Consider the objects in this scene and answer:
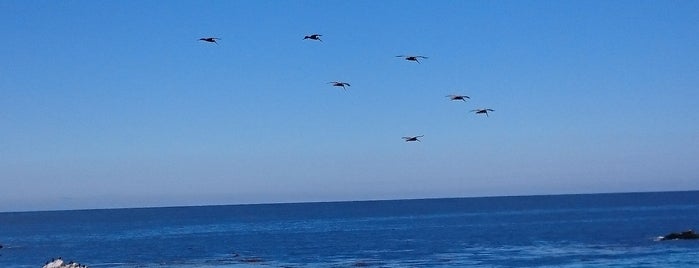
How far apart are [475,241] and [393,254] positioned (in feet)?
64.0

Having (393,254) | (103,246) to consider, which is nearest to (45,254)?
(103,246)

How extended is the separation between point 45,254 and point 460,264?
153ft

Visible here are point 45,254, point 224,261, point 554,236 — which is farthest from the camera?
point 554,236

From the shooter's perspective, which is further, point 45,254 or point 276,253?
point 45,254

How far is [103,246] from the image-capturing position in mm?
105438

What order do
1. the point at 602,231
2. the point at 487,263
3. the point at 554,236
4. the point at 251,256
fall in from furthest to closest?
the point at 602,231 < the point at 554,236 < the point at 251,256 < the point at 487,263

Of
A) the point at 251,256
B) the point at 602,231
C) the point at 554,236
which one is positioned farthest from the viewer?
the point at 602,231

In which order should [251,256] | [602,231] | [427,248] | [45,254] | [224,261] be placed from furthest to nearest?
1. [602,231]
2. [45,254]
3. [427,248]
4. [251,256]
5. [224,261]

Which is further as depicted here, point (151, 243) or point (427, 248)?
point (151, 243)

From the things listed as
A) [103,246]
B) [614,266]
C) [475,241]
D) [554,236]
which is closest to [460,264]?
[614,266]

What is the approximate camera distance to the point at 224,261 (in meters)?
75.2

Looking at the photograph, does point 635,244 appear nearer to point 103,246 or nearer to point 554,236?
point 554,236

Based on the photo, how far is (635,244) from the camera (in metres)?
82.4

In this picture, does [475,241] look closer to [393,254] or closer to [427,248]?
[427,248]
